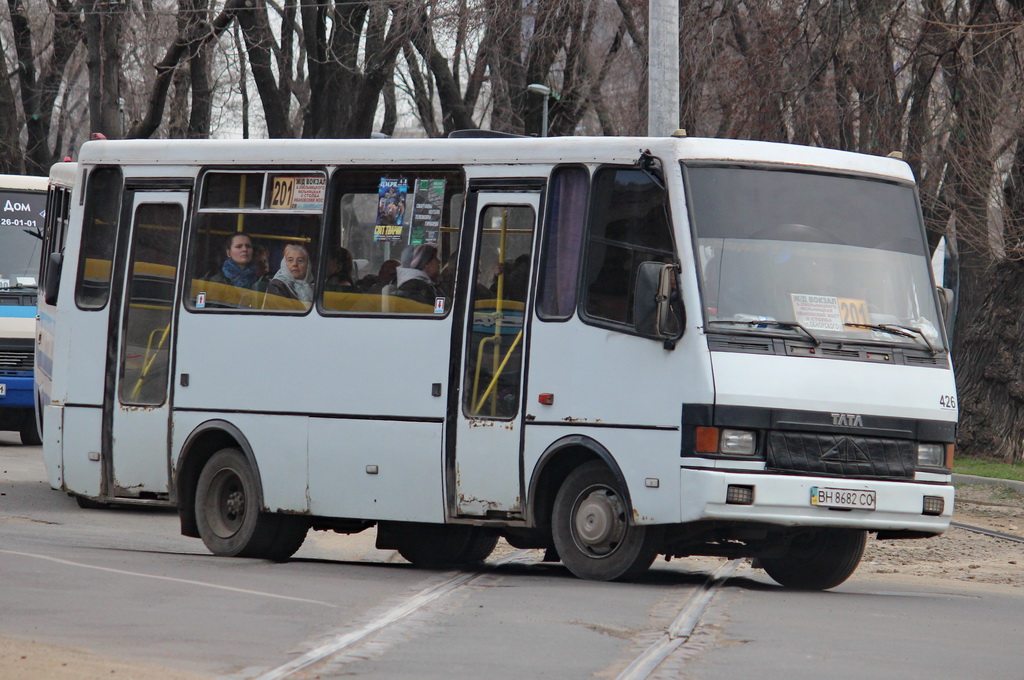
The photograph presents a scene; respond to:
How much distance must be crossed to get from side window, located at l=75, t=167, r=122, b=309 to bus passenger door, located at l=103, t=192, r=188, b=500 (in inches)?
10.6

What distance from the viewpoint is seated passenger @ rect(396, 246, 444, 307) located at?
10805mm

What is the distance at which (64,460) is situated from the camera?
12258mm

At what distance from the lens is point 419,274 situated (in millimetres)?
10883

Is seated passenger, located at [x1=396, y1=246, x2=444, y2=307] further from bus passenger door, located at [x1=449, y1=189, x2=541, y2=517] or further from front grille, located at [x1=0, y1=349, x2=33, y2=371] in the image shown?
front grille, located at [x1=0, y1=349, x2=33, y2=371]

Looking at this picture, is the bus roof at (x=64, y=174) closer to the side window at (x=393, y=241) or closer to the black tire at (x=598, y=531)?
the side window at (x=393, y=241)

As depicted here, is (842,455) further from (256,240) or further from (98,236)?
(98,236)

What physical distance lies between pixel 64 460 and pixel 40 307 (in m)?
3.98

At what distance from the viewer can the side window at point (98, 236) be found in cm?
1234

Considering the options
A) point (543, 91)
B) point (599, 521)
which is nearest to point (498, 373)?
point (599, 521)

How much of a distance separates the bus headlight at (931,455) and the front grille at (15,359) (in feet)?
47.0

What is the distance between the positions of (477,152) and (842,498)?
3187 mm

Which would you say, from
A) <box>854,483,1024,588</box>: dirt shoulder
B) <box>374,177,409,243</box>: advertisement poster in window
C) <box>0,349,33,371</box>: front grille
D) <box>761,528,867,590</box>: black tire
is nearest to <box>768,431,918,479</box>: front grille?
<box>761,528,867,590</box>: black tire

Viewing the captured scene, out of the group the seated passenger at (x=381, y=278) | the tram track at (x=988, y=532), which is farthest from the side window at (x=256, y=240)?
the tram track at (x=988, y=532)

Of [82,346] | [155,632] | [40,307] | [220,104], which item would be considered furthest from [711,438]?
[220,104]
